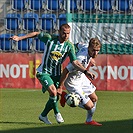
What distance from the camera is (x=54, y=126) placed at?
9727mm

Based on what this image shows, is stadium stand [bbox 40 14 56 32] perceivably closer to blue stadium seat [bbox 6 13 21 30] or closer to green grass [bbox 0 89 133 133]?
blue stadium seat [bbox 6 13 21 30]

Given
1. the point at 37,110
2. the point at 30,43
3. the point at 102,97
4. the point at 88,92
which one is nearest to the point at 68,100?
the point at 88,92

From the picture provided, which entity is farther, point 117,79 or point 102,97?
point 117,79

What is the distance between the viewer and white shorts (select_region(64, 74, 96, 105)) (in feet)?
33.1

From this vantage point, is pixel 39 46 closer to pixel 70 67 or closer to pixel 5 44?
pixel 5 44

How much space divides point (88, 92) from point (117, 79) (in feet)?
32.0

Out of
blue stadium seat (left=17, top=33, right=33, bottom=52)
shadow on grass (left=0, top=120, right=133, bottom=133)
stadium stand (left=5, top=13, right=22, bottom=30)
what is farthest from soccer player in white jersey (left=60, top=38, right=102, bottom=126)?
stadium stand (left=5, top=13, right=22, bottom=30)

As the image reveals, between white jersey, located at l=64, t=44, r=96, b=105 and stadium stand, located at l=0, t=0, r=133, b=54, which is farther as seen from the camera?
stadium stand, located at l=0, t=0, r=133, b=54

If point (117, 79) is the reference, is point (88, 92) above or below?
above

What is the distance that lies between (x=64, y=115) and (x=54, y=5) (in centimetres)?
1118

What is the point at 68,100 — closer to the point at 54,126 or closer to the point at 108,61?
the point at 54,126

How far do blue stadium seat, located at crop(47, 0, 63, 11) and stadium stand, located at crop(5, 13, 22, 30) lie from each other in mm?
1214

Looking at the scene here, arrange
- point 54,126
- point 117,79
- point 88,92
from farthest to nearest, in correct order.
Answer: point 117,79
point 88,92
point 54,126

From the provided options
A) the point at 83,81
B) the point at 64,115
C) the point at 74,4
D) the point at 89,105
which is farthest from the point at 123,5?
the point at 89,105
